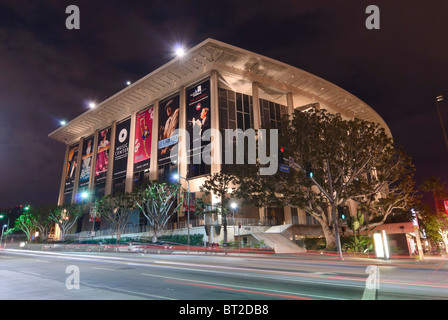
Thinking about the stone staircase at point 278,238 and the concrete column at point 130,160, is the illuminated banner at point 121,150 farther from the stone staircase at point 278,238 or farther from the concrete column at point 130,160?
the stone staircase at point 278,238

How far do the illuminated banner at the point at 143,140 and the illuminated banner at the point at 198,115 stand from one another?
1201 centimetres

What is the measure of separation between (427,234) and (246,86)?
45428 mm

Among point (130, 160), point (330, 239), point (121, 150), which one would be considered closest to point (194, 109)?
point (130, 160)

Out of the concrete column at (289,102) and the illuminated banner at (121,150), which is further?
the illuminated banner at (121,150)

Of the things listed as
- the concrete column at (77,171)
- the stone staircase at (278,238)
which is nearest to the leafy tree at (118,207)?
the stone staircase at (278,238)

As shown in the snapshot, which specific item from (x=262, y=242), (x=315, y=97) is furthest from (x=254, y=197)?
(x=315, y=97)

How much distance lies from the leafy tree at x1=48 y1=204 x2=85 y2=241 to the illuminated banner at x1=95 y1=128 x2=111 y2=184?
8502mm

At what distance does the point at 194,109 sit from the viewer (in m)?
54.0

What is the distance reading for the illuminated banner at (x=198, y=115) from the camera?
2007 inches

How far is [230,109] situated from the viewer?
5403 cm

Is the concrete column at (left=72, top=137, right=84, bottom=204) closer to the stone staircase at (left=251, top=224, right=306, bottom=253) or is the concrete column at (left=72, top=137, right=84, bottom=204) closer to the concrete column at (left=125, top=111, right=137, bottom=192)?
the concrete column at (left=125, top=111, right=137, bottom=192)

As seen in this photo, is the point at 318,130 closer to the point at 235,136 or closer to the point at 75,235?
the point at 235,136

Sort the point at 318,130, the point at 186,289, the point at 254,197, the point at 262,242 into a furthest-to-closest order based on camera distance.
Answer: the point at 262,242, the point at 254,197, the point at 318,130, the point at 186,289

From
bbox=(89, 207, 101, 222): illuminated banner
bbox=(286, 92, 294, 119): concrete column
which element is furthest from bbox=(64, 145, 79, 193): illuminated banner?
bbox=(286, 92, 294, 119): concrete column
